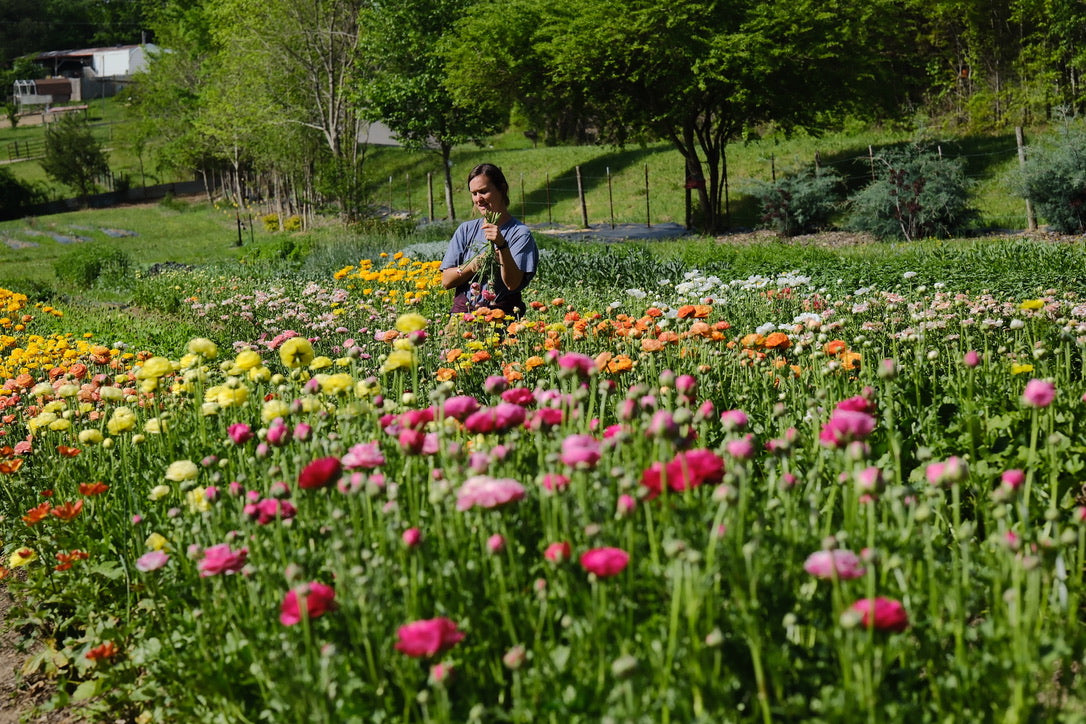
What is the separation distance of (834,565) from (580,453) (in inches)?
20.0

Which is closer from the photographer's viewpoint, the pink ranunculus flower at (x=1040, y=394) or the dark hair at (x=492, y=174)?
the pink ranunculus flower at (x=1040, y=394)

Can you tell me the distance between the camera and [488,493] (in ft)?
5.65

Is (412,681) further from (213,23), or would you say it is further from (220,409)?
(213,23)

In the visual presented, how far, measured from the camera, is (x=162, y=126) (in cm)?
4466

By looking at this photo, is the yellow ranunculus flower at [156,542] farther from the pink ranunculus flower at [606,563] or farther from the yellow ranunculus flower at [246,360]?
the pink ranunculus flower at [606,563]

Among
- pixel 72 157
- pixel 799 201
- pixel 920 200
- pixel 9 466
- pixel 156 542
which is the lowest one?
pixel 156 542

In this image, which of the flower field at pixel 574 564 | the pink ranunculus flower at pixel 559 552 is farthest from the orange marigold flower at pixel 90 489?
the pink ranunculus flower at pixel 559 552

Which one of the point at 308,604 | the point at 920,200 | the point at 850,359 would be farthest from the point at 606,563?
the point at 920,200

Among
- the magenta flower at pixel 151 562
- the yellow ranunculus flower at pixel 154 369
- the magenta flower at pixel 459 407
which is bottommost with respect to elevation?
the magenta flower at pixel 151 562

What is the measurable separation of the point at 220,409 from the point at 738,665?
206 centimetres

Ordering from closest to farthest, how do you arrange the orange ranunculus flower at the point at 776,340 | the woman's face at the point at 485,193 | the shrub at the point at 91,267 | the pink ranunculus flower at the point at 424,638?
1. the pink ranunculus flower at the point at 424,638
2. the orange ranunculus flower at the point at 776,340
3. the woman's face at the point at 485,193
4. the shrub at the point at 91,267

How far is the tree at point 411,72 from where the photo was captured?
90.5 feet

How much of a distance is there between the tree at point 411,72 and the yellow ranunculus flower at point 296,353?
2519 cm

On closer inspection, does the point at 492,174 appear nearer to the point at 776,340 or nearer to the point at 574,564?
the point at 776,340
